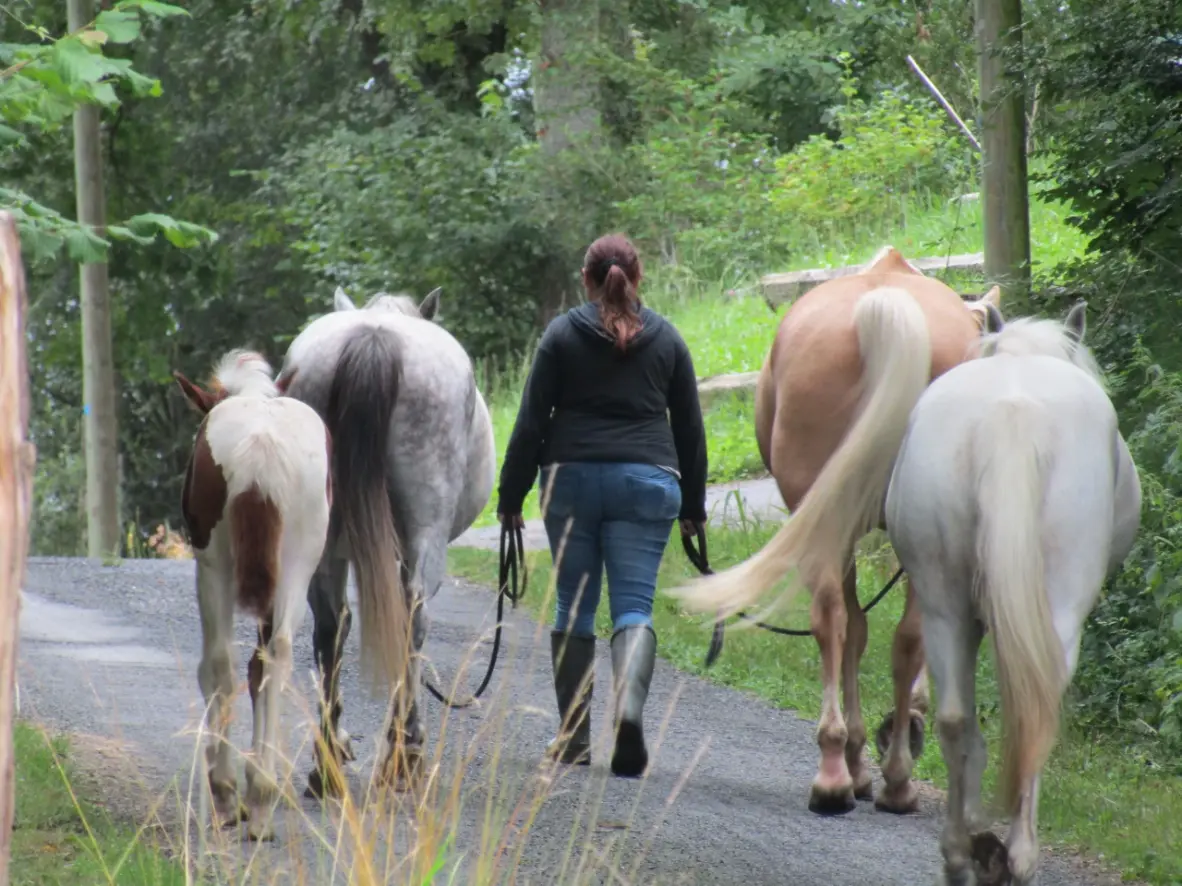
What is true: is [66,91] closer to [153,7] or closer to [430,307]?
[153,7]

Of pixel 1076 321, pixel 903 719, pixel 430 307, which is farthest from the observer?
pixel 430 307

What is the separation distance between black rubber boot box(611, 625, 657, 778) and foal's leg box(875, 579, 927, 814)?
2.95 ft

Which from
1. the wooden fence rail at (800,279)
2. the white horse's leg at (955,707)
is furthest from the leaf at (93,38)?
the wooden fence rail at (800,279)

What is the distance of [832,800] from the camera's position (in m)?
6.34

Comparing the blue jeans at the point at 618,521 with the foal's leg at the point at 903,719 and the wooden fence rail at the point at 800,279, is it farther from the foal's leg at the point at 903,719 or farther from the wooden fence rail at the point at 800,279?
the wooden fence rail at the point at 800,279

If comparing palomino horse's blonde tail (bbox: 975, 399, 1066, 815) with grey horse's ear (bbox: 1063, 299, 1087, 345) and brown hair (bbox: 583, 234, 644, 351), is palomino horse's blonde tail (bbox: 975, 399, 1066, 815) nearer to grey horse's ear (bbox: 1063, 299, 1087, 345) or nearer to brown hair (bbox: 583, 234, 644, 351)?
grey horse's ear (bbox: 1063, 299, 1087, 345)

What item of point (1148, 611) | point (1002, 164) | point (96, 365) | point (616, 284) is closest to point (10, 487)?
point (616, 284)

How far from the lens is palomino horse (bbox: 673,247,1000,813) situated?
591cm

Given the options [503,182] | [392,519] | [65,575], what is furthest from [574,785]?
[503,182]

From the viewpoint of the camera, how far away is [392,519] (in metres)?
6.67

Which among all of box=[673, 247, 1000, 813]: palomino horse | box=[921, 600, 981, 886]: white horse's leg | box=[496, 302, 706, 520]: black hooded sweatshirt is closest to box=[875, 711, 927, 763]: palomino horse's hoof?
A: box=[673, 247, 1000, 813]: palomino horse

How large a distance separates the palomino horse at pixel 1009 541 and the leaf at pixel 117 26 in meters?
2.61

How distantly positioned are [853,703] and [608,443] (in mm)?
1353

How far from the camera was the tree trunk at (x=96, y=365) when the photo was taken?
1661cm
